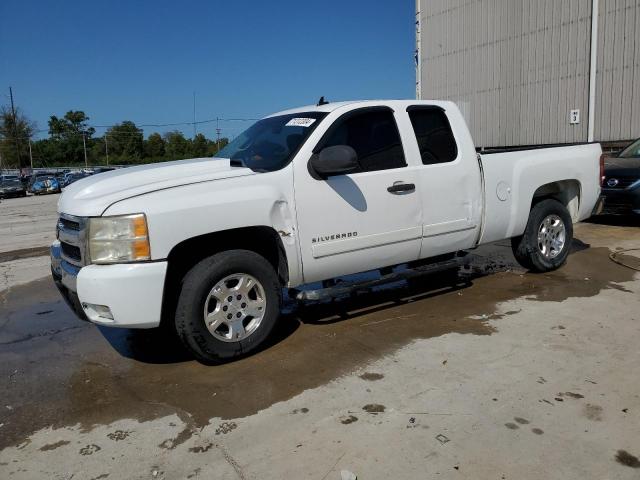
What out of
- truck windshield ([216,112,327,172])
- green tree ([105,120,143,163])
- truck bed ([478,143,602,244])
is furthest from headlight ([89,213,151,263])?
green tree ([105,120,143,163])

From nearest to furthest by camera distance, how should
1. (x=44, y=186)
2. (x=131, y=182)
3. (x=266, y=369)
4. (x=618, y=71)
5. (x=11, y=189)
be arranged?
(x=266, y=369) → (x=131, y=182) → (x=618, y=71) → (x=11, y=189) → (x=44, y=186)

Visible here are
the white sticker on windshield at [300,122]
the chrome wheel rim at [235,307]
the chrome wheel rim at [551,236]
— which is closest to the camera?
the chrome wheel rim at [235,307]

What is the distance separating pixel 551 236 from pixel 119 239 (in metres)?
4.87

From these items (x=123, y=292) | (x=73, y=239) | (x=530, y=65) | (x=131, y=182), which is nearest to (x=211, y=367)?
(x=123, y=292)

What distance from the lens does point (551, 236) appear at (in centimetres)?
639

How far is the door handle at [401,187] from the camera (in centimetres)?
473

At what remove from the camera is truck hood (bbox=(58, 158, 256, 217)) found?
3.78 metres

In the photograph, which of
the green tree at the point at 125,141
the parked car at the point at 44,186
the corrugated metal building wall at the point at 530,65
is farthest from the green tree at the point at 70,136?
the corrugated metal building wall at the point at 530,65

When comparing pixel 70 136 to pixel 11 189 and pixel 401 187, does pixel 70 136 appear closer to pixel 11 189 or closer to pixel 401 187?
pixel 11 189

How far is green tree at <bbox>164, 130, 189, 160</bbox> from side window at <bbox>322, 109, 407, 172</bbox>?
223ft

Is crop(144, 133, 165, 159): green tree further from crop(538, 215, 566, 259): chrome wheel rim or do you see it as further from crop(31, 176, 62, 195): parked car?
crop(538, 215, 566, 259): chrome wheel rim

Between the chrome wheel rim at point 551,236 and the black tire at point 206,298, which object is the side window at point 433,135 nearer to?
the chrome wheel rim at point 551,236

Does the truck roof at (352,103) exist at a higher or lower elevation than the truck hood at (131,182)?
higher

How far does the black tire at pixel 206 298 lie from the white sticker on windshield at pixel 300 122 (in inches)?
49.3
